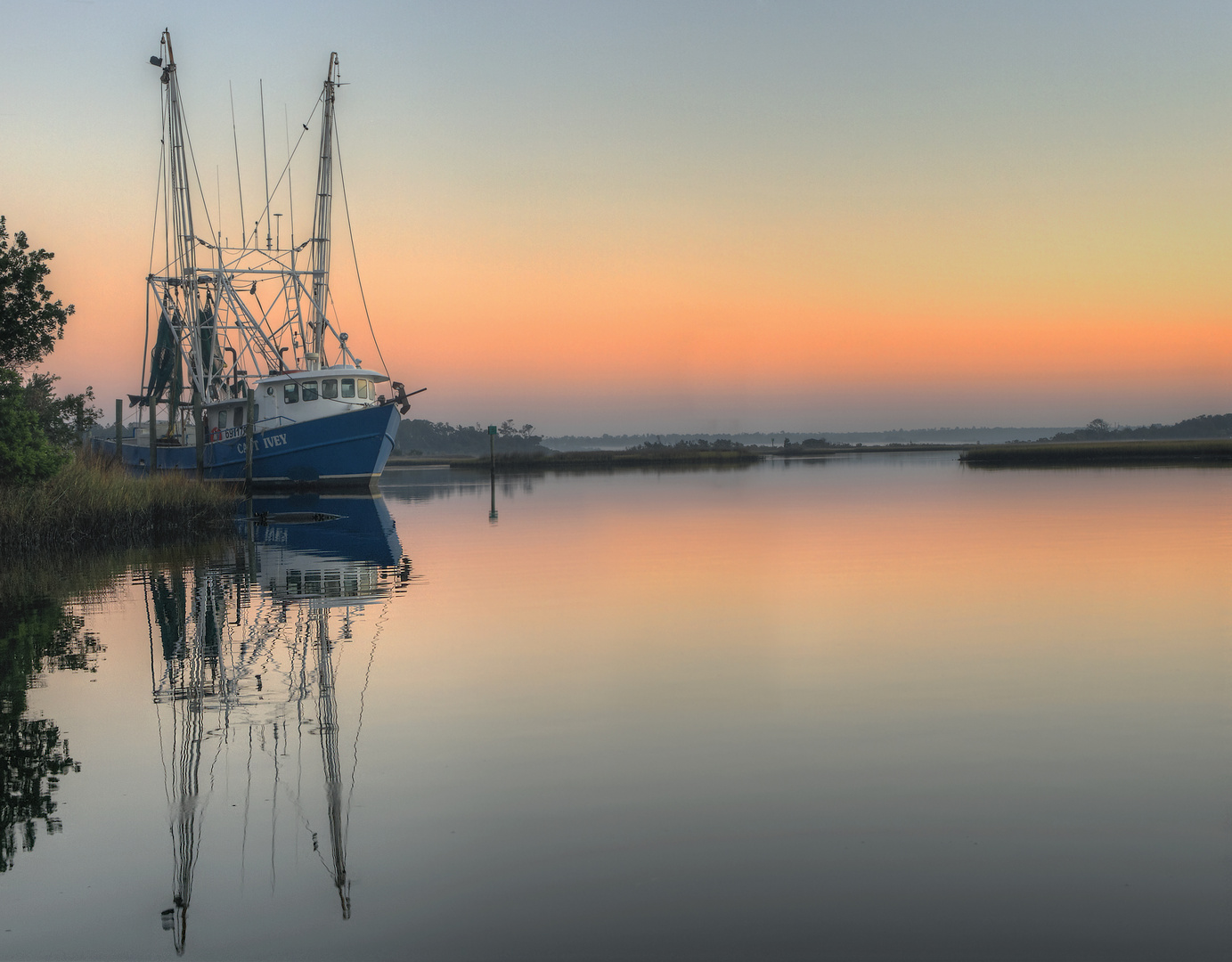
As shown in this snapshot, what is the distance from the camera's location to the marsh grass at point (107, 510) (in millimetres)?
22688

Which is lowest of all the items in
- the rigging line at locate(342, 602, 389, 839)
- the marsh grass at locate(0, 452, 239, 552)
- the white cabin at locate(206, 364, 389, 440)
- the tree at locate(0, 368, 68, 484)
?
the rigging line at locate(342, 602, 389, 839)

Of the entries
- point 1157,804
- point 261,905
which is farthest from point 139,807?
point 1157,804

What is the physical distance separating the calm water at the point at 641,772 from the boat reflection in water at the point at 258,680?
0.14 ft

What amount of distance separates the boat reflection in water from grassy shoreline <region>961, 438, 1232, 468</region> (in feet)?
199

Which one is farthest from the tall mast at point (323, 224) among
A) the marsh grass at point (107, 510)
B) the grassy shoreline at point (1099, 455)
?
the grassy shoreline at point (1099, 455)

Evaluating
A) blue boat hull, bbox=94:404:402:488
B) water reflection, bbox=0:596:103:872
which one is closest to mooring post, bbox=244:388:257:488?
blue boat hull, bbox=94:404:402:488

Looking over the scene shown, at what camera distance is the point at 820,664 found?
35.4ft

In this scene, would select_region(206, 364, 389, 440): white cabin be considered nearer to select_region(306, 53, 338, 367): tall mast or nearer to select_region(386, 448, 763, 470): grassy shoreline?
select_region(306, 53, 338, 367): tall mast

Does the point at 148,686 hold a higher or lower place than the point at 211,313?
lower

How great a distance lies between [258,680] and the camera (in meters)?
10.2

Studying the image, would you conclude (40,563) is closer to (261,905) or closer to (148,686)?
(148,686)

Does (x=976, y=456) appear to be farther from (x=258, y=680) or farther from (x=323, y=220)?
(x=258, y=680)

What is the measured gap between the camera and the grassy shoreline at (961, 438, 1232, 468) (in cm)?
7300

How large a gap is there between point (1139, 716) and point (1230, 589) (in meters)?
8.15
